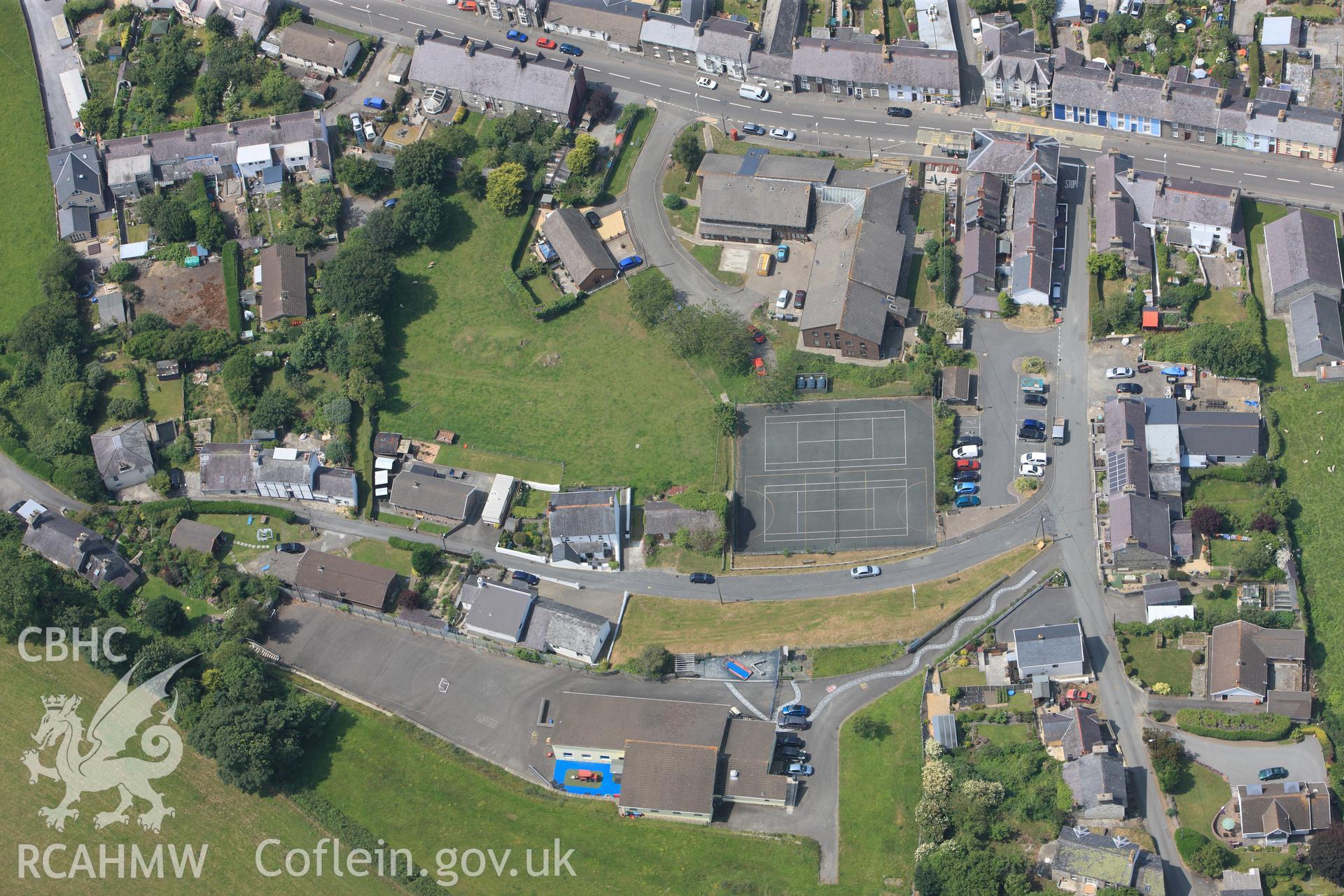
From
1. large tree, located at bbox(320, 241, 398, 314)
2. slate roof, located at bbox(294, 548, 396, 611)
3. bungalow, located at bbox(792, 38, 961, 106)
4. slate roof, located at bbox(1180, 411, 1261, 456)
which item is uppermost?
bungalow, located at bbox(792, 38, 961, 106)

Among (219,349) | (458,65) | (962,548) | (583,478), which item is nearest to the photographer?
(962,548)

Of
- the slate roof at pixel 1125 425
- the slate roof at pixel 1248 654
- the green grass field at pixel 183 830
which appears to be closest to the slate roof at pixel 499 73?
the slate roof at pixel 1125 425

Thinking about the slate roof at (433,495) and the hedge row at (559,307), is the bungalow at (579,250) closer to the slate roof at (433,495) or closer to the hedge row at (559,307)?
the hedge row at (559,307)

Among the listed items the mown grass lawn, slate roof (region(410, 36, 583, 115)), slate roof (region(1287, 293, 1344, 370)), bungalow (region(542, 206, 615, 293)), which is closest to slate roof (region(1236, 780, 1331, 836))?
the mown grass lawn

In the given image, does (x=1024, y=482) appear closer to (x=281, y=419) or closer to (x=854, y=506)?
(x=854, y=506)

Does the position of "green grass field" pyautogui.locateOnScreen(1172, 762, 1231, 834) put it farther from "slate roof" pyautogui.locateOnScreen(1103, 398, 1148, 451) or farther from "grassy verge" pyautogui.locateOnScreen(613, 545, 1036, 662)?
"slate roof" pyautogui.locateOnScreen(1103, 398, 1148, 451)

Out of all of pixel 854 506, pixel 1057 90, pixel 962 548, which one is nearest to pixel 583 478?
pixel 854 506

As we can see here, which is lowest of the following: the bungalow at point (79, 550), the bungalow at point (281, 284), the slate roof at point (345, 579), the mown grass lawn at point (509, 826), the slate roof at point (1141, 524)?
the mown grass lawn at point (509, 826)
